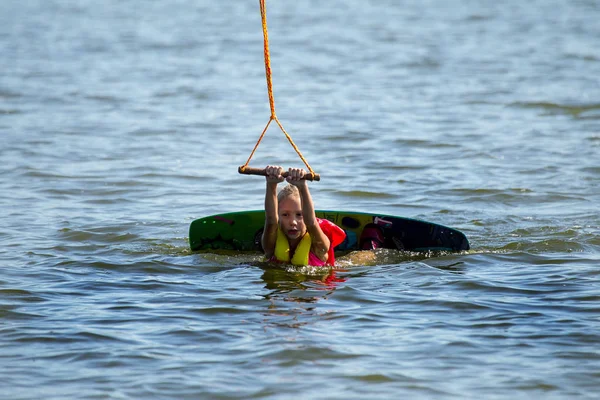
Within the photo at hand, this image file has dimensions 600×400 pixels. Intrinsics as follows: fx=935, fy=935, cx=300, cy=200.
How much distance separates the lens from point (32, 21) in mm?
33781

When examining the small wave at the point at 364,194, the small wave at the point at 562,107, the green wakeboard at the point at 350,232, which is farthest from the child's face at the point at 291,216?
the small wave at the point at 562,107

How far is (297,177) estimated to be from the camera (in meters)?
7.29

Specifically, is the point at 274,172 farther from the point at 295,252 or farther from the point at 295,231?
the point at 295,252

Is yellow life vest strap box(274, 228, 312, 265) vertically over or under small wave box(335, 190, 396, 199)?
under

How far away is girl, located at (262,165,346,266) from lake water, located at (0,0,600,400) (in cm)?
16

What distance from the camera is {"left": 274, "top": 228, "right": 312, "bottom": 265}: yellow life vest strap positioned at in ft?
26.4

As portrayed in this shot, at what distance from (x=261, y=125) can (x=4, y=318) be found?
10.5 metres

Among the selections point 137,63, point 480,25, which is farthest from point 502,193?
point 480,25

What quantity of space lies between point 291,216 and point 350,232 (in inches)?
46.4

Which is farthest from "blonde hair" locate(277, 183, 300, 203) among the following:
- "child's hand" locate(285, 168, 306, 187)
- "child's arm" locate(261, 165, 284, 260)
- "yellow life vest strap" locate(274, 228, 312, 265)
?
"child's hand" locate(285, 168, 306, 187)

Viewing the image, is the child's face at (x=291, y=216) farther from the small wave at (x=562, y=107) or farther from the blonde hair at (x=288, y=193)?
the small wave at (x=562, y=107)

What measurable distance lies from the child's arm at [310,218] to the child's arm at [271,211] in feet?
0.40

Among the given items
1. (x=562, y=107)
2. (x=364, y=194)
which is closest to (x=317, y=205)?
(x=364, y=194)

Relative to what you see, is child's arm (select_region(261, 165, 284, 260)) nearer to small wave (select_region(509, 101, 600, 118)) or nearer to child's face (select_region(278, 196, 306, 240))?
child's face (select_region(278, 196, 306, 240))
